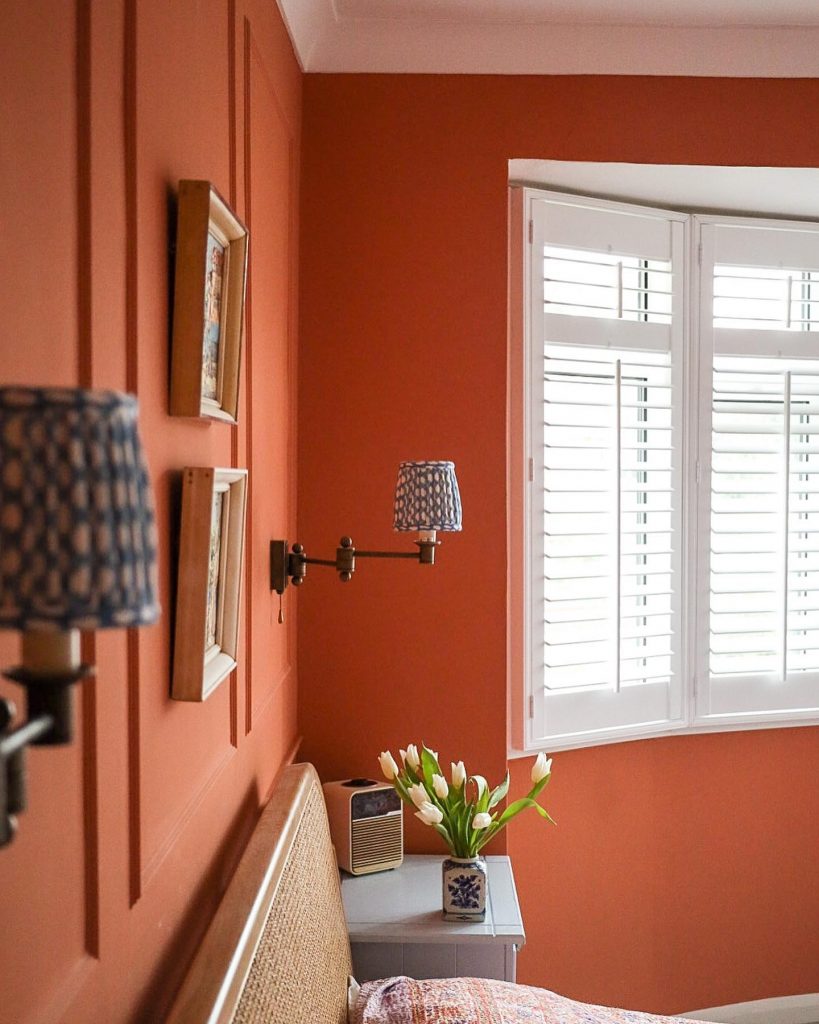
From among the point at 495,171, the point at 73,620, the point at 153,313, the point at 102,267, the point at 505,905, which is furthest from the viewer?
the point at 495,171

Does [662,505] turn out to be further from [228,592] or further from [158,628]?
[158,628]

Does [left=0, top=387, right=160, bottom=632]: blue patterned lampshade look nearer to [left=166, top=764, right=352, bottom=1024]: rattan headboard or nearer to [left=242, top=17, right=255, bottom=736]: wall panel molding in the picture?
[left=166, top=764, right=352, bottom=1024]: rattan headboard

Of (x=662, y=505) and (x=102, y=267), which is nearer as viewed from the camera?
(x=102, y=267)

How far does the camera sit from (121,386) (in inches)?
44.5

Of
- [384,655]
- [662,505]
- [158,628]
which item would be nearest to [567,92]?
[662,505]

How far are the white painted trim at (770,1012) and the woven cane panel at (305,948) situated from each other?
185 cm

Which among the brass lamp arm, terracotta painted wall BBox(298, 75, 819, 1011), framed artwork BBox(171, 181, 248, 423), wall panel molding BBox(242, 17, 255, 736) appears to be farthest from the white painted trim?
framed artwork BBox(171, 181, 248, 423)

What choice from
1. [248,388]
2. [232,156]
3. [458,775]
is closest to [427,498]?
[248,388]

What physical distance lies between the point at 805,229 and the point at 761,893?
2.16m

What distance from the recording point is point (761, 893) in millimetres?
3344

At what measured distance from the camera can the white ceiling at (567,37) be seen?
8.63ft

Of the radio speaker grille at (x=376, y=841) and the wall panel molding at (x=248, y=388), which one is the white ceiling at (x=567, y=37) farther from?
the radio speaker grille at (x=376, y=841)

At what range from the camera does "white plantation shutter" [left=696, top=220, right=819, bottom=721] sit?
10.5 feet

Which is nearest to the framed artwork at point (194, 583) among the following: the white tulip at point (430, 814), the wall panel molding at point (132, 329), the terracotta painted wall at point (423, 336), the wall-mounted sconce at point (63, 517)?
the wall panel molding at point (132, 329)
